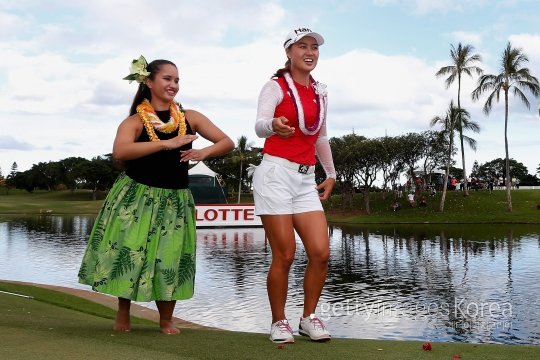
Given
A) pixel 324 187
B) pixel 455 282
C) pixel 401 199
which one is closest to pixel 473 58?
pixel 401 199

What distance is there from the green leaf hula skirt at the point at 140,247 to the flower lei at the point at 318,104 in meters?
1.23

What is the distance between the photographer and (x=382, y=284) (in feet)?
59.9

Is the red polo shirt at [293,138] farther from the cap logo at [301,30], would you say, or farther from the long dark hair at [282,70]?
the cap logo at [301,30]

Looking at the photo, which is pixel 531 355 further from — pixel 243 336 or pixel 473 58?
pixel 473 58

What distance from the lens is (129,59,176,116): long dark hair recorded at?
5.40m

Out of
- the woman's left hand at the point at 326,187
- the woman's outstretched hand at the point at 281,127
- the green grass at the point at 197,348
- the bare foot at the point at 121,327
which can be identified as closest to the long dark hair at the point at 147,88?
the woman's outstretched hand at the point at 281,127

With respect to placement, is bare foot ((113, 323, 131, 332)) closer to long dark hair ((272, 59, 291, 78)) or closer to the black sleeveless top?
the black sleeveless top

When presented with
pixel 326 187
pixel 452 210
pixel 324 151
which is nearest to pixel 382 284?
pixel 326 187

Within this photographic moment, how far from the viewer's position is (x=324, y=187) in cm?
569

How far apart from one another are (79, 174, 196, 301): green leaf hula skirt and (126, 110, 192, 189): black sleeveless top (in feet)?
0.17

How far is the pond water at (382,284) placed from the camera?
1240 cm

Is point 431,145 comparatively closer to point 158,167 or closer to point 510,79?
point 510,79

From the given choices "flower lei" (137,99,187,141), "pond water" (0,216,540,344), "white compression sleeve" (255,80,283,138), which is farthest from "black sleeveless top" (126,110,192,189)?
"pond water" (0,216,540,344)

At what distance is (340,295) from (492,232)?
26.3 metres
